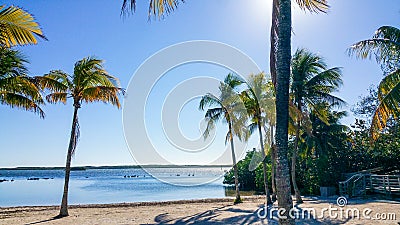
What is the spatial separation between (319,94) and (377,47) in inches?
198

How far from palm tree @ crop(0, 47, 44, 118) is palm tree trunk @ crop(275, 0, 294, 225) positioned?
721 cm

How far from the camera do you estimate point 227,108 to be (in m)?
18.2

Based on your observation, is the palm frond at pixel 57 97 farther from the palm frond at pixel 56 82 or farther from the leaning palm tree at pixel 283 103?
the leaning palm tree at pixel 283 103

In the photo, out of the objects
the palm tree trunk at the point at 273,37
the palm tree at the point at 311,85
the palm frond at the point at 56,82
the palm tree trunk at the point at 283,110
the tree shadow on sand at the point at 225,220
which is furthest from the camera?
the palm tree at the point at 311,85

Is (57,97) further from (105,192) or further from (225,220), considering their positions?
(105,192)

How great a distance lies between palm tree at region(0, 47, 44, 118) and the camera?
351 inches

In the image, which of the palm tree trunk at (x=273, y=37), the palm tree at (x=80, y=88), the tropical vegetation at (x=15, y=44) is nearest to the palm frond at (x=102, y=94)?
the palm tree at (x=80, y=88)

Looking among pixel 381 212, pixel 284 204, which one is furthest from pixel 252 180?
pixel 284 204

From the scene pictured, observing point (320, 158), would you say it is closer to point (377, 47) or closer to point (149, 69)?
point (377, 47)

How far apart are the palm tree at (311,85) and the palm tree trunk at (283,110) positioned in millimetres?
10959

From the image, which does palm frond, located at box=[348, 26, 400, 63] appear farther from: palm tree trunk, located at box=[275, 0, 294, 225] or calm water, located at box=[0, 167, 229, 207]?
calm water, located at box=[0, 167, 229, 207]

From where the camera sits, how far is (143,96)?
41.6 feet

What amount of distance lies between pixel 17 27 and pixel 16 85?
89.9 inches

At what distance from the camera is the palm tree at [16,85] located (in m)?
8.92
